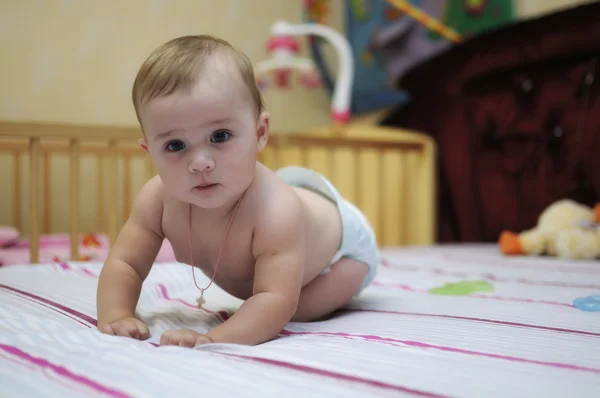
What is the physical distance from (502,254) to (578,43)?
25.5 inches

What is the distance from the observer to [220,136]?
659 millimetres

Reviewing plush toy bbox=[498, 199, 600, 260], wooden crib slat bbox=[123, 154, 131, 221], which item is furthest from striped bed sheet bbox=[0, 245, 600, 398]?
wooden crib slat bbox=[123, 154, 131, 221]

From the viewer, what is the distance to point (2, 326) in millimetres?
691

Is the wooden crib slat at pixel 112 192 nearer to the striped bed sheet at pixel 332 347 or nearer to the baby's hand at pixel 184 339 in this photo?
the striped bed sheet at pixel 332 347

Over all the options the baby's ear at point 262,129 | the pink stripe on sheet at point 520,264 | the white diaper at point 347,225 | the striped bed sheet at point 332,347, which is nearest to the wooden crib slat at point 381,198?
the pink stripe on sheet at point 520,264

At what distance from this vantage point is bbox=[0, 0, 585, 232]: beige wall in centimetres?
201

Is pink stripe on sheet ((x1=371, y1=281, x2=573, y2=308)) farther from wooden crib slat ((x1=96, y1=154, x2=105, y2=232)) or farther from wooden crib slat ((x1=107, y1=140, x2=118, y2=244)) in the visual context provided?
wooden crib slat ((x1=96, y1=154, x2=105, y2=232))

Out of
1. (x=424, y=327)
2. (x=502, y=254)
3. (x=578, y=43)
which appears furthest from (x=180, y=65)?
(x=578, y=43)

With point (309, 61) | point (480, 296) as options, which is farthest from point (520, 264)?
point (309, 61)

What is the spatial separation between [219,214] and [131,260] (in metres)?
0.14

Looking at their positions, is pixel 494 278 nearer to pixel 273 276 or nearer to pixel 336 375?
pixel 273 276

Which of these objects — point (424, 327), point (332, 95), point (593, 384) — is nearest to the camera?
point (593, 384)

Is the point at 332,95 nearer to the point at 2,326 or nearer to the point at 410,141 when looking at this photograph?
the point at 410,141

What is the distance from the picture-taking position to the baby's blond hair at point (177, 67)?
24.9 inches
